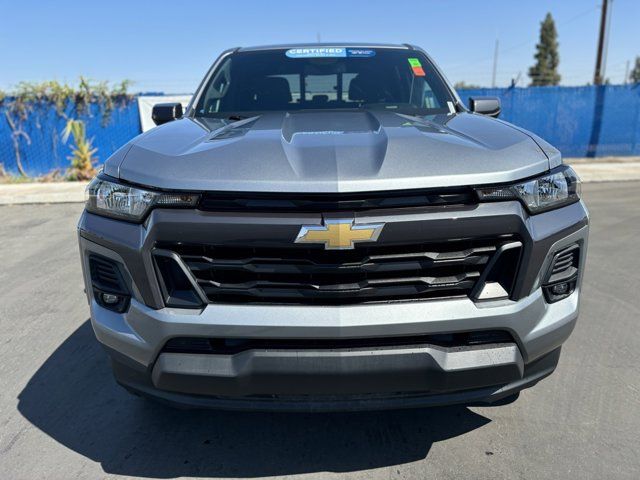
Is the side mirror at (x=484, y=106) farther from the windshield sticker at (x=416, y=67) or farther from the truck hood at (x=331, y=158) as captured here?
the truck hood at (x=331, y=158)

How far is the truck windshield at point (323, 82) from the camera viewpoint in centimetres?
327

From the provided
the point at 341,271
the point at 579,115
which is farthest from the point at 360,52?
the point at 579,115

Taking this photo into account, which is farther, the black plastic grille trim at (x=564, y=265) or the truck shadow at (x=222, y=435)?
the truck shadow at (x=222, y=435)

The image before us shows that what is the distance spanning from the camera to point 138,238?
1.88 metres

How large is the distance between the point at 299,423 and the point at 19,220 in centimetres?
730

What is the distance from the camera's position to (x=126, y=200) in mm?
1957

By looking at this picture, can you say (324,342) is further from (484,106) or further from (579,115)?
(579,115)

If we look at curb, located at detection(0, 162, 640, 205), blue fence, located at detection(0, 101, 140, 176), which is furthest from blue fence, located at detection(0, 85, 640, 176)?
curb, located at detection(0, 162, 640, 205)

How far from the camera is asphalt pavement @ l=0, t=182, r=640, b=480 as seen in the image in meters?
2.25

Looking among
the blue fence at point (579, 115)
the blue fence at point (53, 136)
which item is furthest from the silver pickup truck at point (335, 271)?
the blue fence at point (579, 115)

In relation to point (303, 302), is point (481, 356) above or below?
below

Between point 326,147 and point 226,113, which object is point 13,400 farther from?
point 326,147

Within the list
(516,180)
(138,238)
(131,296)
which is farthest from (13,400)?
(516,180)

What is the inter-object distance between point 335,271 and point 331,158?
1.38 feet
